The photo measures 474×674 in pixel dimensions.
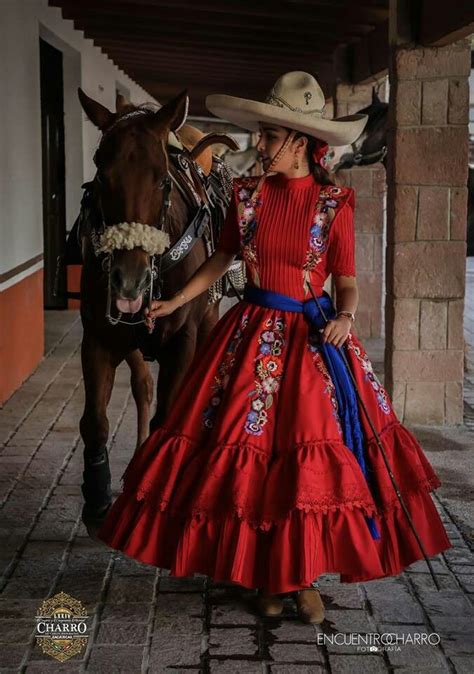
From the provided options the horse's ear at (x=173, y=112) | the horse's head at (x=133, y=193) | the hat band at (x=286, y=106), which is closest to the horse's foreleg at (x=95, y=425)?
the horse's head at (x=133, y=193)

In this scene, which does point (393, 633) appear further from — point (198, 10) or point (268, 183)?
point (198, 10)

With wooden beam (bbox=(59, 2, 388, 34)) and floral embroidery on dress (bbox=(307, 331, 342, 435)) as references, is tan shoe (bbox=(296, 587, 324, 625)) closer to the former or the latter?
floral embroidery on dress (bbox=(307, 331, 342, 435))

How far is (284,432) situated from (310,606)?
1.99ft

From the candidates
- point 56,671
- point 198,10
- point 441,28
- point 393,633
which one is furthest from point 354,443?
point 198,10

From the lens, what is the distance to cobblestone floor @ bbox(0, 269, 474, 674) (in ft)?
9.64

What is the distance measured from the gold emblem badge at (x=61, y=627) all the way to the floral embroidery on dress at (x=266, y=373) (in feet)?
2.75

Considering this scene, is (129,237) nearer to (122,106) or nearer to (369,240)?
(122,106)

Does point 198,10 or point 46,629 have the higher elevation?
point 198,10

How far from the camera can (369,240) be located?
961 centimetres

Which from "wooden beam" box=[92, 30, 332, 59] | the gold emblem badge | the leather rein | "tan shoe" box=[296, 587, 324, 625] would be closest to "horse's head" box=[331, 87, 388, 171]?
"wooden beam" box=[92, 30, 332, 59]

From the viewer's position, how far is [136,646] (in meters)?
3.03

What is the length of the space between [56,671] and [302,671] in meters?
0.72

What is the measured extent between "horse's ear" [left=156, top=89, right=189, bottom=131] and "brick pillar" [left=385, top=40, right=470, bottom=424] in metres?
2.60

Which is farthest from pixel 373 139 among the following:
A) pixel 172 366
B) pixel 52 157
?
pixel 172 366
